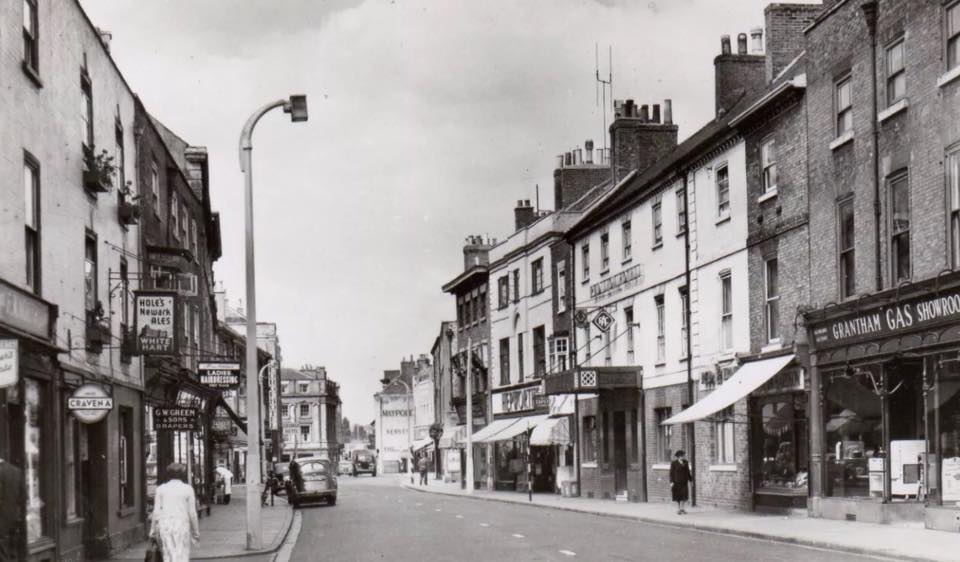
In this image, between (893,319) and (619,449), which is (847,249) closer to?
(893,319)

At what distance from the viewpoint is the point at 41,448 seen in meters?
17.3

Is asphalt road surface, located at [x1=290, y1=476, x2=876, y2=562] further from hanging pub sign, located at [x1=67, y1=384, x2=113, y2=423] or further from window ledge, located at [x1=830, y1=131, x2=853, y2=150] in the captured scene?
window ledge, located at [x1=830, y1=131, x2=853, y2=150]

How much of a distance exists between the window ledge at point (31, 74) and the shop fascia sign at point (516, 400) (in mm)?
30785

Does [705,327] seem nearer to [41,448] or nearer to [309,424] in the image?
[41,448]

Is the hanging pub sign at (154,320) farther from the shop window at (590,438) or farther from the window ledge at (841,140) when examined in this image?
the shop window at (590,438)

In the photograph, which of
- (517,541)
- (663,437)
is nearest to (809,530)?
(517,541)

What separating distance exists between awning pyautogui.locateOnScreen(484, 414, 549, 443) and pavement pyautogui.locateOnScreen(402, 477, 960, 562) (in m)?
13.4

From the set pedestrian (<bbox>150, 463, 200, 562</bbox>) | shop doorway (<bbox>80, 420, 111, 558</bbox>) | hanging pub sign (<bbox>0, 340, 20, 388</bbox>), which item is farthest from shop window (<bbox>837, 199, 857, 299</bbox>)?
hanging pub sign (<bbox>0, 340, 20, 388</bbox>)

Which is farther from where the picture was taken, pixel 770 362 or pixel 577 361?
pixel 577 361

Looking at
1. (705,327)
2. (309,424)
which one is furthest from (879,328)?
(309,424)

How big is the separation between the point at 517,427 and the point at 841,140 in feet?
86.5

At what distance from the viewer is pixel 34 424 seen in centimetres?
1695

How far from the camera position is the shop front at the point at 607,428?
37.8 m

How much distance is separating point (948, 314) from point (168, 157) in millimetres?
19941
